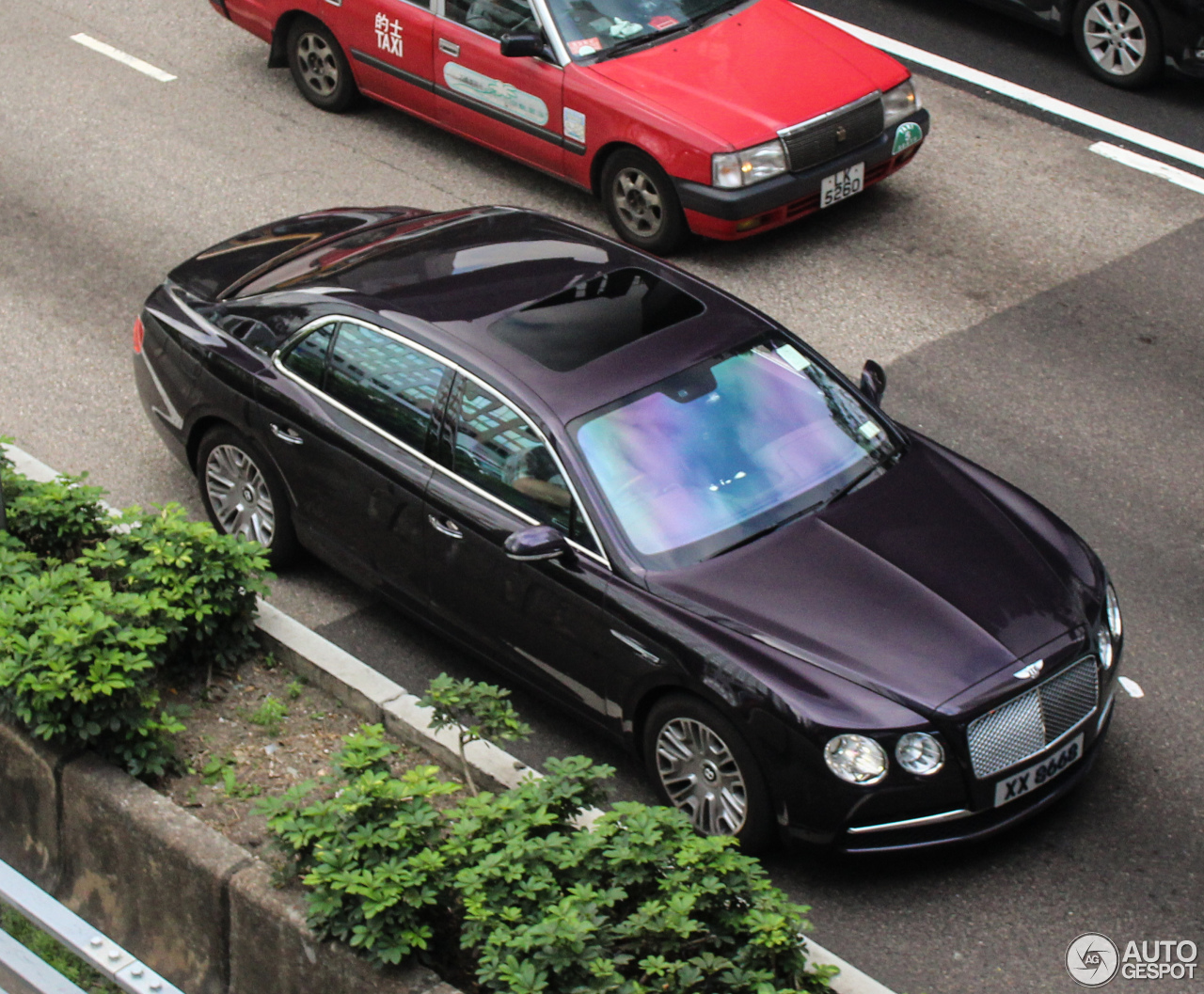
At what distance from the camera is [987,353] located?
30.1 feet

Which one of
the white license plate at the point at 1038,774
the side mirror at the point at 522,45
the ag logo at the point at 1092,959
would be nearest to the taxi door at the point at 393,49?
the side mirror at the point at 522,45

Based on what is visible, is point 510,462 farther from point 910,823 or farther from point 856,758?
point 910,823

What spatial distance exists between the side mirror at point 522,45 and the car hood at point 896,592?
4989 millimetres

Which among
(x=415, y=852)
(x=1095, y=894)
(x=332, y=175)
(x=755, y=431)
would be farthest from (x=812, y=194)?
(x=415, y=852)

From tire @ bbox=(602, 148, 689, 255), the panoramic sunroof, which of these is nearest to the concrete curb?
the panoramic sunroof

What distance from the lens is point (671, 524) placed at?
19.8 ft

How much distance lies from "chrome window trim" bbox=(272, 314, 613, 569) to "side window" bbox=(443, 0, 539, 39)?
4.12m

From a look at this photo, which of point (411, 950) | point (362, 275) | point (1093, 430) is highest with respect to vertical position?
point (362, 275)

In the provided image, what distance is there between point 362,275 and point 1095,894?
398cm

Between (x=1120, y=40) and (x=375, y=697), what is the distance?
863 cm

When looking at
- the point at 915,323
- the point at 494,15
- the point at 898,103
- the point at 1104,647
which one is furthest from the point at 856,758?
the point at 494,15

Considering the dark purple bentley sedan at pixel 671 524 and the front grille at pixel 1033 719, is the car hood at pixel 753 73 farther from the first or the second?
the front grille at pixel 1033 719

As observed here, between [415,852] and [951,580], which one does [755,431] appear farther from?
[415,852]

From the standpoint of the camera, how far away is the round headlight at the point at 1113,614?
6.04 meters
